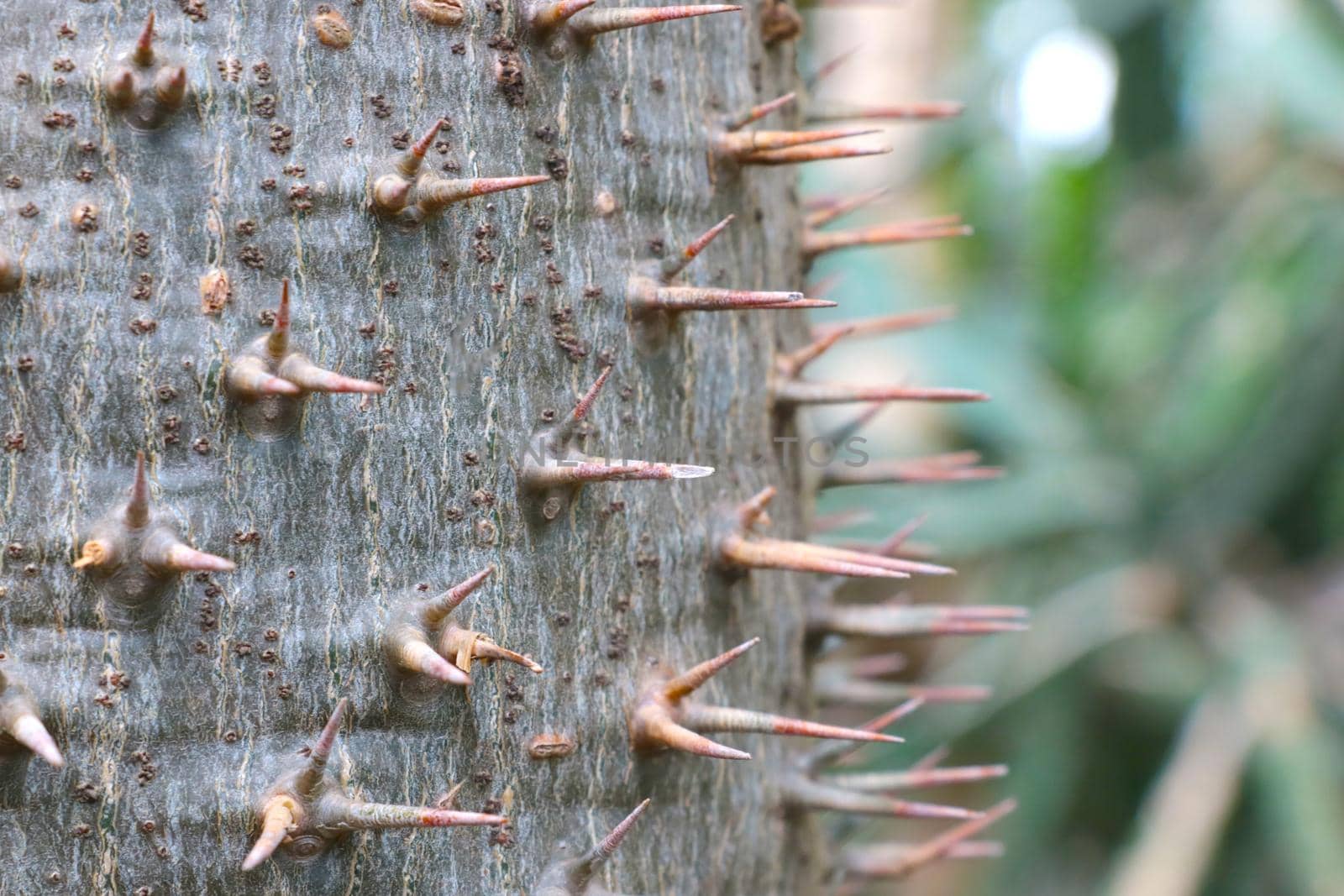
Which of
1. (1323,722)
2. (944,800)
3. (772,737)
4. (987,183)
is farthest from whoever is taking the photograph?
(987,183)

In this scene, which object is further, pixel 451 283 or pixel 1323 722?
pixel 1323 722

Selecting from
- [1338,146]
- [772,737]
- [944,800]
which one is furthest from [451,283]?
[1338,146]

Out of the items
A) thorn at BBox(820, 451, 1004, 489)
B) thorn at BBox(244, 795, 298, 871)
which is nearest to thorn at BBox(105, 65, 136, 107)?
thorn at BBox(244, 795, 298, 871)

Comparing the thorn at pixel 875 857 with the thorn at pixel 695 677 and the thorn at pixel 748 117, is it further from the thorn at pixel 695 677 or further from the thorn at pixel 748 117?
the thorn at pixel 748 117

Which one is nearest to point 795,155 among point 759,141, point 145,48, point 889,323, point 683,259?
point 759,141

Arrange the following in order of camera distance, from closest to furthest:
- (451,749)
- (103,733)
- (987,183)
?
(103,733), (451,749), (987,183)

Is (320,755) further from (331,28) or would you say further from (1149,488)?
(1149,488)

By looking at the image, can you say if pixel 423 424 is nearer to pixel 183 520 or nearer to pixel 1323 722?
pixel 183 520
